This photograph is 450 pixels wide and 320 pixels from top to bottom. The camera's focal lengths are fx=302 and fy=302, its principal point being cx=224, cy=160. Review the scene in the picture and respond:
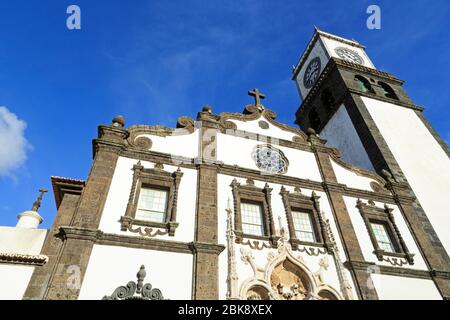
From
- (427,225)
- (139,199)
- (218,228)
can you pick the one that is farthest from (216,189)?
(427,225)

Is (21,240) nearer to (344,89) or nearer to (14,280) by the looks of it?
(14,280)

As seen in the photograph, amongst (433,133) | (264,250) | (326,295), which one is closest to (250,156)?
(264,250)

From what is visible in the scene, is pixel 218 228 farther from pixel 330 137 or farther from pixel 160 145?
pixel 330 137

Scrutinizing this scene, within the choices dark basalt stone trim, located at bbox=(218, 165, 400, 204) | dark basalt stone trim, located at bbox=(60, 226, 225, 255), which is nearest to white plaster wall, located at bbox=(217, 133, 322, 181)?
dark basalt stone trim, located at bbox=(218, 165, 400, 204)

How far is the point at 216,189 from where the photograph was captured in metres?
11.5

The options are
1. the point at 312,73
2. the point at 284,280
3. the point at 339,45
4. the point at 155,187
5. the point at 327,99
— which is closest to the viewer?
the point at 284,280

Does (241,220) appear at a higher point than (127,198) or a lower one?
lower

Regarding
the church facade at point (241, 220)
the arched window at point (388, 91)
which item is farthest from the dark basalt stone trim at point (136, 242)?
the arched window at point (388, 91)

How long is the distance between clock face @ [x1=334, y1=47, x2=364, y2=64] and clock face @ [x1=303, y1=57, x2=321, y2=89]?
183 cm

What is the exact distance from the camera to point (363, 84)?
75.0 ft

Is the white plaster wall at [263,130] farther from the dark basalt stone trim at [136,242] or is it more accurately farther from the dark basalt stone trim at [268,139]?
the dark basalt stone trim at [136,242]

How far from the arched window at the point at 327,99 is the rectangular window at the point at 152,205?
16.0 metres

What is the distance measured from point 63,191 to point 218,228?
17.3 feet

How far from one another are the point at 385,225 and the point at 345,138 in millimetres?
7987
